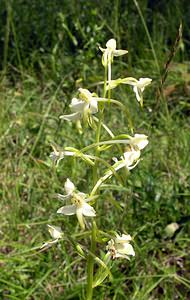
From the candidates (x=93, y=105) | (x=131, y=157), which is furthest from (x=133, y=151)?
(x=93, y=105)

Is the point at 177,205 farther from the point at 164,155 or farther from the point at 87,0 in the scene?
the point at 87,0

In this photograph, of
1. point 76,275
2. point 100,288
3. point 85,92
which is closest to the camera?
point 85,92

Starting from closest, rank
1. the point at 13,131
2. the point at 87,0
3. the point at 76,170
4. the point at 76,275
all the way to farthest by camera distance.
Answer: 1. the point at 76,275
2. the point at 76,170
3. the point at 13,131
4. the point at 87,0

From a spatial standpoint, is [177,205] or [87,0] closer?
[177,205]

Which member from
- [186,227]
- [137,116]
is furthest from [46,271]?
[137,116]

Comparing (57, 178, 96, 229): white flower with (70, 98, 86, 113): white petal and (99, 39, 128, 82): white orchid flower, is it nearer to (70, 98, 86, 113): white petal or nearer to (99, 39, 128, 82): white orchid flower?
(70, 98, 86, 113): white petal

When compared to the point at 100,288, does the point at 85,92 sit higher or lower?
higher

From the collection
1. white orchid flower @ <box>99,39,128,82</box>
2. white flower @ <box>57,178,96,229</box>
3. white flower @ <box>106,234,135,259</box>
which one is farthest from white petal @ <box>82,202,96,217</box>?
white orchid flower @ <box>99,39,128,82</box>

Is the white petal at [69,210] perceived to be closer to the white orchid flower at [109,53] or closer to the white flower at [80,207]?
the white flower at [80,207]

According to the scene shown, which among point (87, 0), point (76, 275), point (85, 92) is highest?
point (85, 92)
